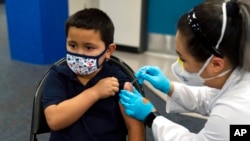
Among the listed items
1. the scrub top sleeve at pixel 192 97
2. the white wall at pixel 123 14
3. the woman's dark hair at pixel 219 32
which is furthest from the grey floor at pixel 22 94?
the woman's dark hair at pixel 219 32

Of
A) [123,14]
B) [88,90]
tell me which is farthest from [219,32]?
[123,14]

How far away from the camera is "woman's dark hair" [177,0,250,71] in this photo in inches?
44.1

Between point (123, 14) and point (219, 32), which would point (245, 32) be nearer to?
point (219, 32)

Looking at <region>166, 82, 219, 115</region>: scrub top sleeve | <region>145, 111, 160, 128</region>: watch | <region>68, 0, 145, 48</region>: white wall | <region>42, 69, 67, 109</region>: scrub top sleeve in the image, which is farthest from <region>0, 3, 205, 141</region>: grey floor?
<region>42, 69, 67, 109</region>: scrub top sleeve

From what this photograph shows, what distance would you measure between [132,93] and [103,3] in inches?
114

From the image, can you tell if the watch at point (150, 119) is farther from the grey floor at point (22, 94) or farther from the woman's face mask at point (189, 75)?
the grey floor at point (22, 94)

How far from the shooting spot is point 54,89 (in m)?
1.31

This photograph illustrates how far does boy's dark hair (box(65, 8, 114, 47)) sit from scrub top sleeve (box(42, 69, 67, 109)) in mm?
183

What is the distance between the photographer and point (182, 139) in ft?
4.17

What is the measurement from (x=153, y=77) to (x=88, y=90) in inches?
13.8

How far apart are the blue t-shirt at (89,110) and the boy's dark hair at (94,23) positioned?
0.12 m

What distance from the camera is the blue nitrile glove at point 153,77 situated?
149 cm

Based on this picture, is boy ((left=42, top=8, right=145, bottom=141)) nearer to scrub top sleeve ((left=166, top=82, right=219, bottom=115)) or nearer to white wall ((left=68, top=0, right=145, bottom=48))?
scrub top sleeve ((left=166, top=82, right=219, bottom=115))

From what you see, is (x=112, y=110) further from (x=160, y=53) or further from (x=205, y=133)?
(x=160, y=53)
